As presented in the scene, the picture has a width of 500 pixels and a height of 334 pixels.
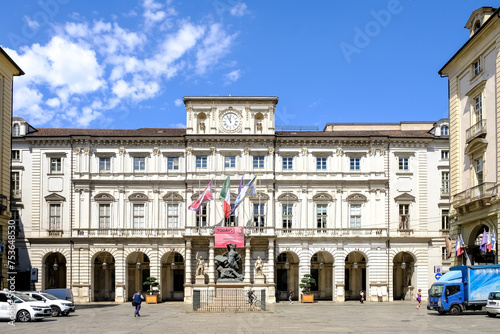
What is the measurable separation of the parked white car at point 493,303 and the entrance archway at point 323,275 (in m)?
30.0

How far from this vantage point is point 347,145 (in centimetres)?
6500

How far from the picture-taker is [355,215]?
64812mm

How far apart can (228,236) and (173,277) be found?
10.2 m

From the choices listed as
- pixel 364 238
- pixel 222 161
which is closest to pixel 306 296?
pixel 364 238

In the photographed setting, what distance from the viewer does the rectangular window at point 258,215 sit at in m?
63.7

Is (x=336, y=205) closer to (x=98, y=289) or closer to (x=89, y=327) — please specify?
(x=98, y=289)

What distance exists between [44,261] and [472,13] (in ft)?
146

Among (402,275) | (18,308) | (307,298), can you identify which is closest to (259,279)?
(307,298)

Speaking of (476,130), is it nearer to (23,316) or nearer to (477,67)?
(477,67)

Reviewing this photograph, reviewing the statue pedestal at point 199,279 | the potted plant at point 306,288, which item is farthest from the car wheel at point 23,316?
the potted plant at point 306,288

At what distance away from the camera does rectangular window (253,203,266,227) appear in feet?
209

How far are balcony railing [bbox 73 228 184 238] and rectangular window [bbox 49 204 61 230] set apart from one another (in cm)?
196

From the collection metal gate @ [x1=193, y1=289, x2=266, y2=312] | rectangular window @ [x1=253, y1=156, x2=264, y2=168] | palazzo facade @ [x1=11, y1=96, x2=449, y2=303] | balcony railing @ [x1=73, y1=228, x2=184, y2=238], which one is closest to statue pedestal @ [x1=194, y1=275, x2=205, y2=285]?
palazzo facade @ [x1=11, y1=96, x2=449, y2=303]

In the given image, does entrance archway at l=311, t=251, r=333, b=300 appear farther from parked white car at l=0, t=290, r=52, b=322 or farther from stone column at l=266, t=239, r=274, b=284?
parked white car at l=0, t=290, r=52, b=322
